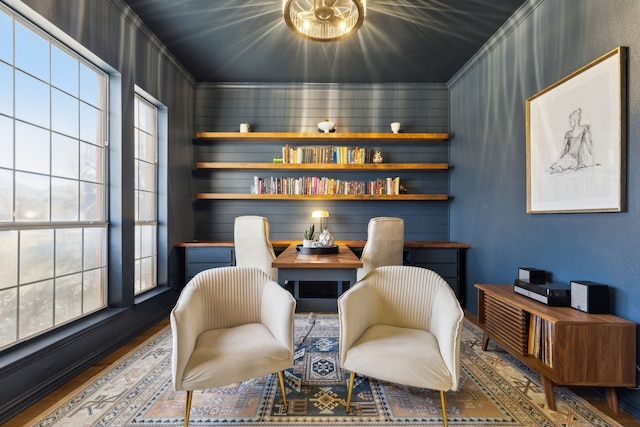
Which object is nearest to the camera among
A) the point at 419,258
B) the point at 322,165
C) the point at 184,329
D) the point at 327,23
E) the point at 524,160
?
the point at 184,329

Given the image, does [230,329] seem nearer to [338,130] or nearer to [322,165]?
[322,165]

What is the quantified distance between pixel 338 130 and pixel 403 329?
3122 mm

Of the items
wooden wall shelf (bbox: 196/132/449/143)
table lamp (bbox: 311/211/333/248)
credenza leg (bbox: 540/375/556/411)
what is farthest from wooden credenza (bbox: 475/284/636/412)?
wooden wall shelf (bbox: 196/132/449/143)

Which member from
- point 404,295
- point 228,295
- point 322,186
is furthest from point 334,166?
point 228,295

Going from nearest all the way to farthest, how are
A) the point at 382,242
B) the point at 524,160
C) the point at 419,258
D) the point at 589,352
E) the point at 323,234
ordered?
1. the point at 589,352
2. the point at 524,160
3. the point at 382,242
4. the point at 323,234
5. the point at 419,258

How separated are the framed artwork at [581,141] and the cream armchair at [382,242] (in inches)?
43.6

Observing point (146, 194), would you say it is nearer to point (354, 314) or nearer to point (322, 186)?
point (322, 186)

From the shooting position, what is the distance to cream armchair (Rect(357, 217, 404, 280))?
2902 millimetres

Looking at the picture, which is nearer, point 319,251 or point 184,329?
point 184,329

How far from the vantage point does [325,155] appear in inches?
162

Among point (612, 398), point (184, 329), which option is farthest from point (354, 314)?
point (612, 398)

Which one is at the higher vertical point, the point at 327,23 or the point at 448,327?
the point at 327,23

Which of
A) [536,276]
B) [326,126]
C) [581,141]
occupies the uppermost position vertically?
[326,126]

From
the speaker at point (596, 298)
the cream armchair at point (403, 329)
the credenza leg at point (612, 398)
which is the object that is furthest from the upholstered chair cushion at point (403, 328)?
the credenza leg at point (612, 398)
